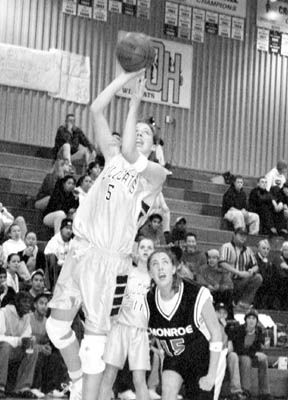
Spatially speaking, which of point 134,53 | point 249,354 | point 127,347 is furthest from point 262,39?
point 134,53

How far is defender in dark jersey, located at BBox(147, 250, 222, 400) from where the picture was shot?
23.2 feet

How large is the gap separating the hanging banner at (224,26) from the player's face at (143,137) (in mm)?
16218

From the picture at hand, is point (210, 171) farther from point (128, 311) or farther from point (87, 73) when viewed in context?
point (128, 311)

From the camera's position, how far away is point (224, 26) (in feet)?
75.6

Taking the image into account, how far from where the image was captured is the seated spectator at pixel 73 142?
18.0 m

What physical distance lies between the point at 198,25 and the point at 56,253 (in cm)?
1089

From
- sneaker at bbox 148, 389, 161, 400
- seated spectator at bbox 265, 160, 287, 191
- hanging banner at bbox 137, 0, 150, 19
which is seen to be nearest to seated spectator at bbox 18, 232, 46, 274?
sneaker at bbox 148, 389, 161, 400

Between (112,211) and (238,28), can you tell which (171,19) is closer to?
(238,28)

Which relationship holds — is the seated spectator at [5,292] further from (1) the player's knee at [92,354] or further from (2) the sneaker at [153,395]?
(1) the player's knee at [92,354]

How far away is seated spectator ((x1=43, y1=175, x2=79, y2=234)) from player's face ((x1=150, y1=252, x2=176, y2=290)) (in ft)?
25.6

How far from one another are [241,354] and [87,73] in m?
9.58

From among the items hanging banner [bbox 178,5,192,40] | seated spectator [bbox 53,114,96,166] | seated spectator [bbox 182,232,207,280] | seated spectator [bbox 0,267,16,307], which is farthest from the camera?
hanging banner [bbox 178,5,192,40]

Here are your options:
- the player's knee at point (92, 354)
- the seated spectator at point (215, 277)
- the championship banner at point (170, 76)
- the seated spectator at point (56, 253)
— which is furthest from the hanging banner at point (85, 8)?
the player's knee at point (92, 354)

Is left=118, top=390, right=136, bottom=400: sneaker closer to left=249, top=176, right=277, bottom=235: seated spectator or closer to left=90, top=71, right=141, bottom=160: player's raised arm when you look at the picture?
left=90, top=71, right=141, bottom=160: player's raised arm
